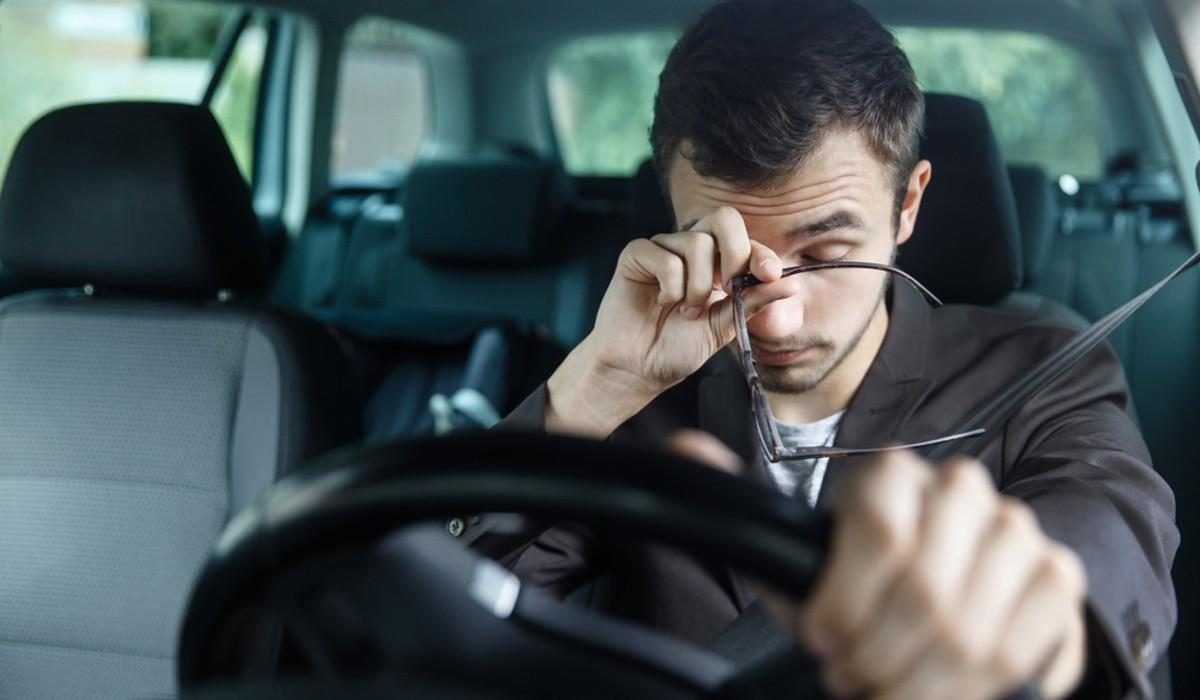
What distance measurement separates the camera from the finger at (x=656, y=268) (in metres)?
1.16

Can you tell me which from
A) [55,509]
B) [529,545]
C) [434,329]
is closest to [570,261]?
[434,329]

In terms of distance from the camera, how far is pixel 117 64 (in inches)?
98.6

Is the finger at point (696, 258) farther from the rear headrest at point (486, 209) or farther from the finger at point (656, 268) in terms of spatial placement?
the rear headrest at point (486, 209)

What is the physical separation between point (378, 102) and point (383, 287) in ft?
3.55

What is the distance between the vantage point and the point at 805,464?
4.49 feet

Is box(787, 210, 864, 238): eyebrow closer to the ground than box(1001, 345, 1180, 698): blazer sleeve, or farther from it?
farther from it

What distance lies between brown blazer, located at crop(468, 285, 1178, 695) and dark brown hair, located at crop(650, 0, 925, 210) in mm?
217

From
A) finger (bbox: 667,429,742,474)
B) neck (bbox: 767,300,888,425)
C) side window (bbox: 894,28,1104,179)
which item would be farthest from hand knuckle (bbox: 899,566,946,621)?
side window (bbox: 894,28,1104,179)

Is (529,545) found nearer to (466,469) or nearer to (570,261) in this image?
(466,469)

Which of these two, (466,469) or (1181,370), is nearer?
(466,469)

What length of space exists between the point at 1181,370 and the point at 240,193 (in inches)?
52.5

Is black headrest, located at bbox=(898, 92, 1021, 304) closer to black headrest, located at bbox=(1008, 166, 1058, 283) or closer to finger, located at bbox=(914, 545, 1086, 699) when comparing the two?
black headrest, located at bbox=(1008, 166, 1058, 283)

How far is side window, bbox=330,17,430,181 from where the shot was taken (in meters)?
3.36

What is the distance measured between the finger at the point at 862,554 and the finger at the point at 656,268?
638mm
